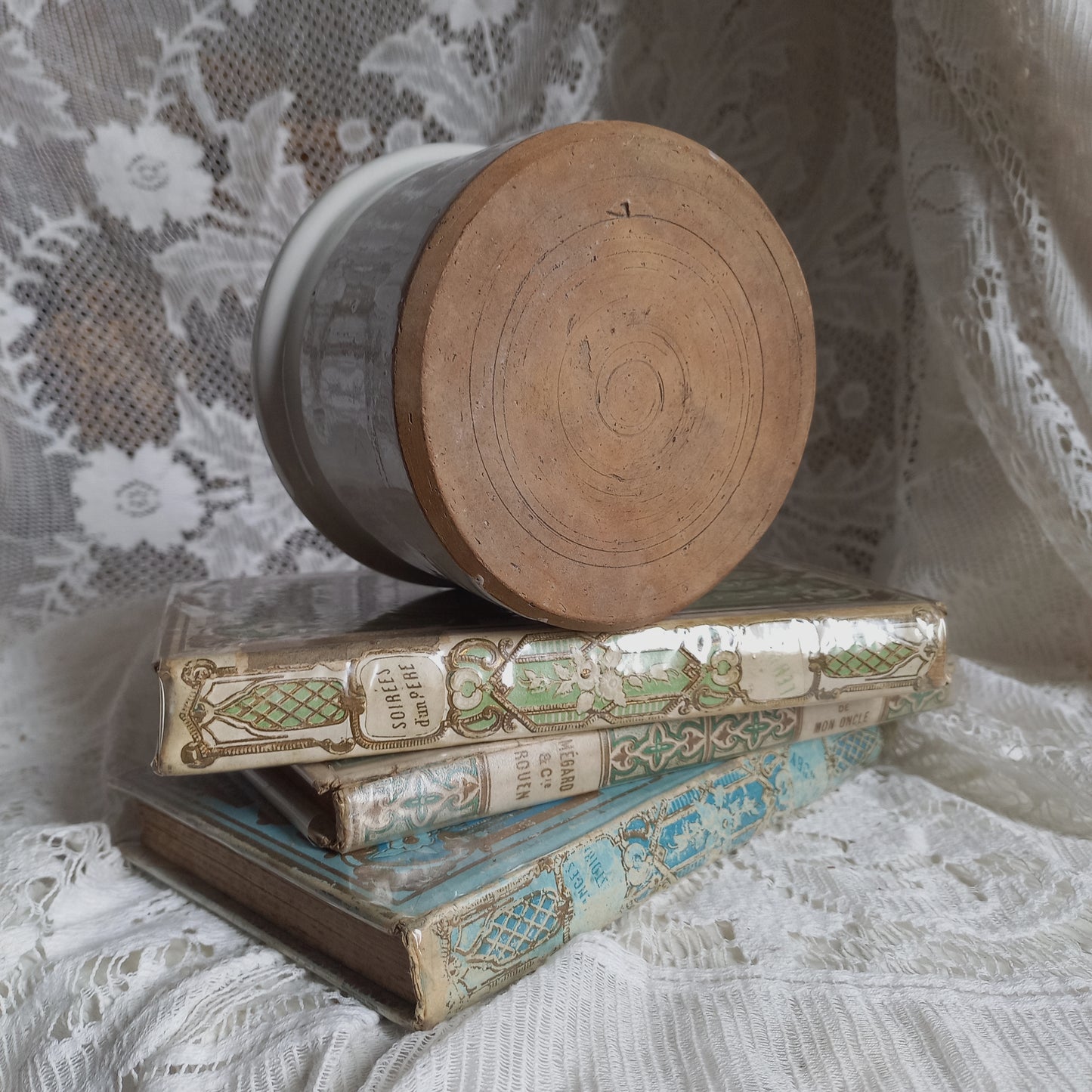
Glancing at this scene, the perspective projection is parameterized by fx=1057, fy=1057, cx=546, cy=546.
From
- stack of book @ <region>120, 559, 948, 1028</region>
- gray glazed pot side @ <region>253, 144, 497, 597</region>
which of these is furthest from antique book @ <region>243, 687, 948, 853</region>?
gray glazed pot side @ <region>253, 144, 497, 597</region>

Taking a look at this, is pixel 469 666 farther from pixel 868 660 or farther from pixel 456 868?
pixel 868 660

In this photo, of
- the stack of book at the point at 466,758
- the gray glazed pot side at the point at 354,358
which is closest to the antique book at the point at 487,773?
the stack of book at the point at 466,758

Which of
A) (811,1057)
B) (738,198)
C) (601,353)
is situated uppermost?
(738,198)

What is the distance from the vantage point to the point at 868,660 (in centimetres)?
80

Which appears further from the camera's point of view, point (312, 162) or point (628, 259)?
point (312, 162)

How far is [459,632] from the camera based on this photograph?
69cm

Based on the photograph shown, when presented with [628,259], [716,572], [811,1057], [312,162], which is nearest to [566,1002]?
[811,1057]

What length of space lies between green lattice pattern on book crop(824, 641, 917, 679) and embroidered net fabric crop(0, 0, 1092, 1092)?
0.13 metres

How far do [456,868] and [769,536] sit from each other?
773 mm

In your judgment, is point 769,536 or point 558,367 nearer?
point 558,367

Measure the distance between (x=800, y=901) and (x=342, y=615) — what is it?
0.37m

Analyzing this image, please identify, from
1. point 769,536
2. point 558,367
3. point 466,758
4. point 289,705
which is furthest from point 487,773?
point 769,536

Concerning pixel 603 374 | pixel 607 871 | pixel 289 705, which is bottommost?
pixel 607 871

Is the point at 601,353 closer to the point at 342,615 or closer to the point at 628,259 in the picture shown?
the point at 628,259
